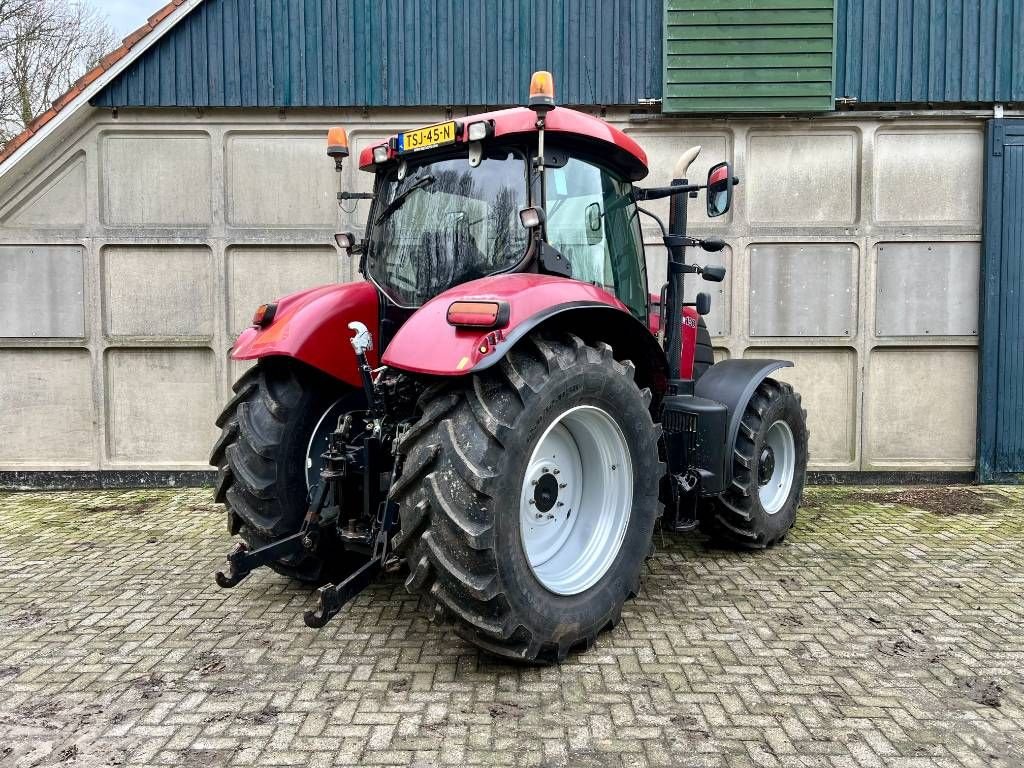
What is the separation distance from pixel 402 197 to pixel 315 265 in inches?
126

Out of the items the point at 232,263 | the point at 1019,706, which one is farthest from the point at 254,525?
the point at 232,263

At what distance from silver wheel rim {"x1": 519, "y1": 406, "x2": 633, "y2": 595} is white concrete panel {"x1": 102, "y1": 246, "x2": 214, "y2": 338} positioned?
438 centimetres

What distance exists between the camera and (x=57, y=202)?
6.19 meters

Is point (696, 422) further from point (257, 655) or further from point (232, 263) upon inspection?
point (232, 263)

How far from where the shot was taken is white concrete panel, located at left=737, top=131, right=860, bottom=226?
20.6 feet

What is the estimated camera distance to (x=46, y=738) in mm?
2338

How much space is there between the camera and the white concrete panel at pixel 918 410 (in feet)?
20.9

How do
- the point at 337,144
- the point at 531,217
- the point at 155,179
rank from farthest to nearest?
the point at 155,179 → the point at 337,144 → the point at 531,217

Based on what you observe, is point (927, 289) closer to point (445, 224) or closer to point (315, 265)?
point (445, 224)

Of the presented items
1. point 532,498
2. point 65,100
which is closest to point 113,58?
point 65,100

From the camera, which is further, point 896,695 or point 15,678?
point 15,678

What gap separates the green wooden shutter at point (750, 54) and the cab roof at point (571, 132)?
294cm

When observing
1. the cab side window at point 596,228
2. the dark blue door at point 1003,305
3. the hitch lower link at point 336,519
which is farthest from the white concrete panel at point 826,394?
the hitch lower link at point 336,519

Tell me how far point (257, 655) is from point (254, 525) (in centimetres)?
55
